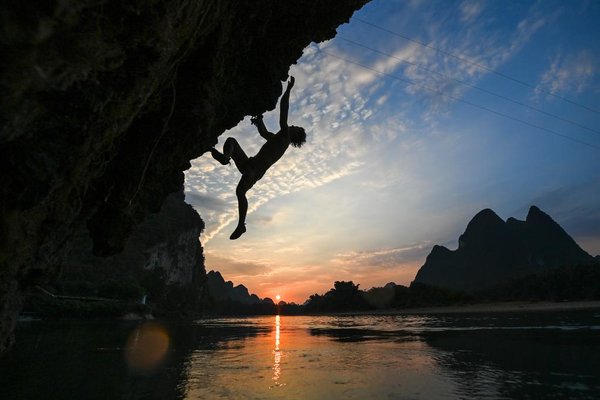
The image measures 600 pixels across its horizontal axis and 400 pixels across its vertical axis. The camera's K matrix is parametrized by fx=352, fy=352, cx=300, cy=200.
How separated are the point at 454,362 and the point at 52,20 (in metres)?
9.97

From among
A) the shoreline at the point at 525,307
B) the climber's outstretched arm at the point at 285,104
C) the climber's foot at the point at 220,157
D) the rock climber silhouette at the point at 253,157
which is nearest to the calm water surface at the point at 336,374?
the rock climber silhouette at the point at 253,157

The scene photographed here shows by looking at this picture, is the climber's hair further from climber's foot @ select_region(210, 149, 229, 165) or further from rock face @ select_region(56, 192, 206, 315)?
rock face @ select_region(56, 192, 206, 315)

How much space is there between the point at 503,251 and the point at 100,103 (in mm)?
161547

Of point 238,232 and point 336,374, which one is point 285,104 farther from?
point 336,374

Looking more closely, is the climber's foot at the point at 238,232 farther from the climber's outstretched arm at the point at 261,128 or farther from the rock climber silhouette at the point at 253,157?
the climber's outstretched arm at the point at 261,128

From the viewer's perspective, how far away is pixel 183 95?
794cm

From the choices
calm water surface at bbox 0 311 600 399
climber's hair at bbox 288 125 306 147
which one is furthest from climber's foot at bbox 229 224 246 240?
calm water surface at bbox 0 311 600 399

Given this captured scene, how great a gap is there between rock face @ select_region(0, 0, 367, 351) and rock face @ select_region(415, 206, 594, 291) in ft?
371

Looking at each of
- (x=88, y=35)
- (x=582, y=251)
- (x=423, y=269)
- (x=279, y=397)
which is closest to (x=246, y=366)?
(x=279, y=397)

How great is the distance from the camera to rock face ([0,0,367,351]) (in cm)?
344

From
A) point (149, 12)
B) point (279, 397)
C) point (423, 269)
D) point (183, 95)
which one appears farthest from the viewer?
point (423, 269)

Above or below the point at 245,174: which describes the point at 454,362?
below

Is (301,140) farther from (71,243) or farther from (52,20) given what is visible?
(52,20)

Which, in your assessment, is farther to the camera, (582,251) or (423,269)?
(423,269)
